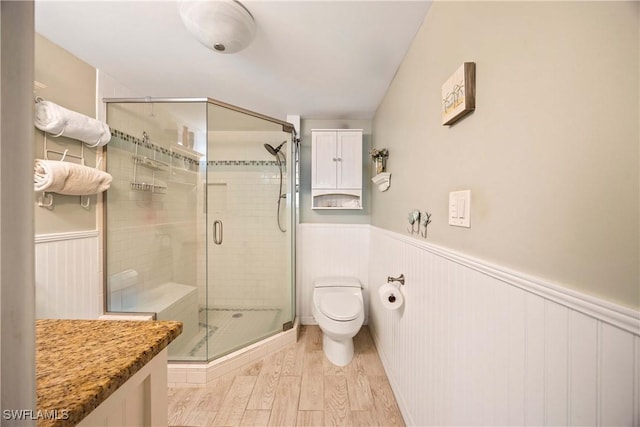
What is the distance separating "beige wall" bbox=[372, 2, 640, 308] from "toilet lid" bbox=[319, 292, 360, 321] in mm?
1105

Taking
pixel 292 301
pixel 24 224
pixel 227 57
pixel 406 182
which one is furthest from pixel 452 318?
pixel 227 57

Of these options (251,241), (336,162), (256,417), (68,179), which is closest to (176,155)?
(68,179)

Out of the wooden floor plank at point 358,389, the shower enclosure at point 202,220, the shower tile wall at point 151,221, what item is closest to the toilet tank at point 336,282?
the shower enclosure at point 202,220

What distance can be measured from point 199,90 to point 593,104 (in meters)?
2.32

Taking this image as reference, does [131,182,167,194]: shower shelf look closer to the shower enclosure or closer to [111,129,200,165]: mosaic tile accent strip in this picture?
the shower enclosure

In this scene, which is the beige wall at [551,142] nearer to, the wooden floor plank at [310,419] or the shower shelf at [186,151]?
the wooden floor plank at [310,419]

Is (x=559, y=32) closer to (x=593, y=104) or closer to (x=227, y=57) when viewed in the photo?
(x=593, y=104)

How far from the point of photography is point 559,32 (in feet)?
1.82

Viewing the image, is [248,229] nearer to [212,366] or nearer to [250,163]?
[250,163]

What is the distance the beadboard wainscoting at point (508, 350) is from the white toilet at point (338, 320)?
1.73ft

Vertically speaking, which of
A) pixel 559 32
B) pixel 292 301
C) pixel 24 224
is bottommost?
pixel 292 301

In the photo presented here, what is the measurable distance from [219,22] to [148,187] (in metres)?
1.52

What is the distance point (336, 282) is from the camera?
7.84ft

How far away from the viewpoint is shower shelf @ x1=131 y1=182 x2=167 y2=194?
6.70 feet
